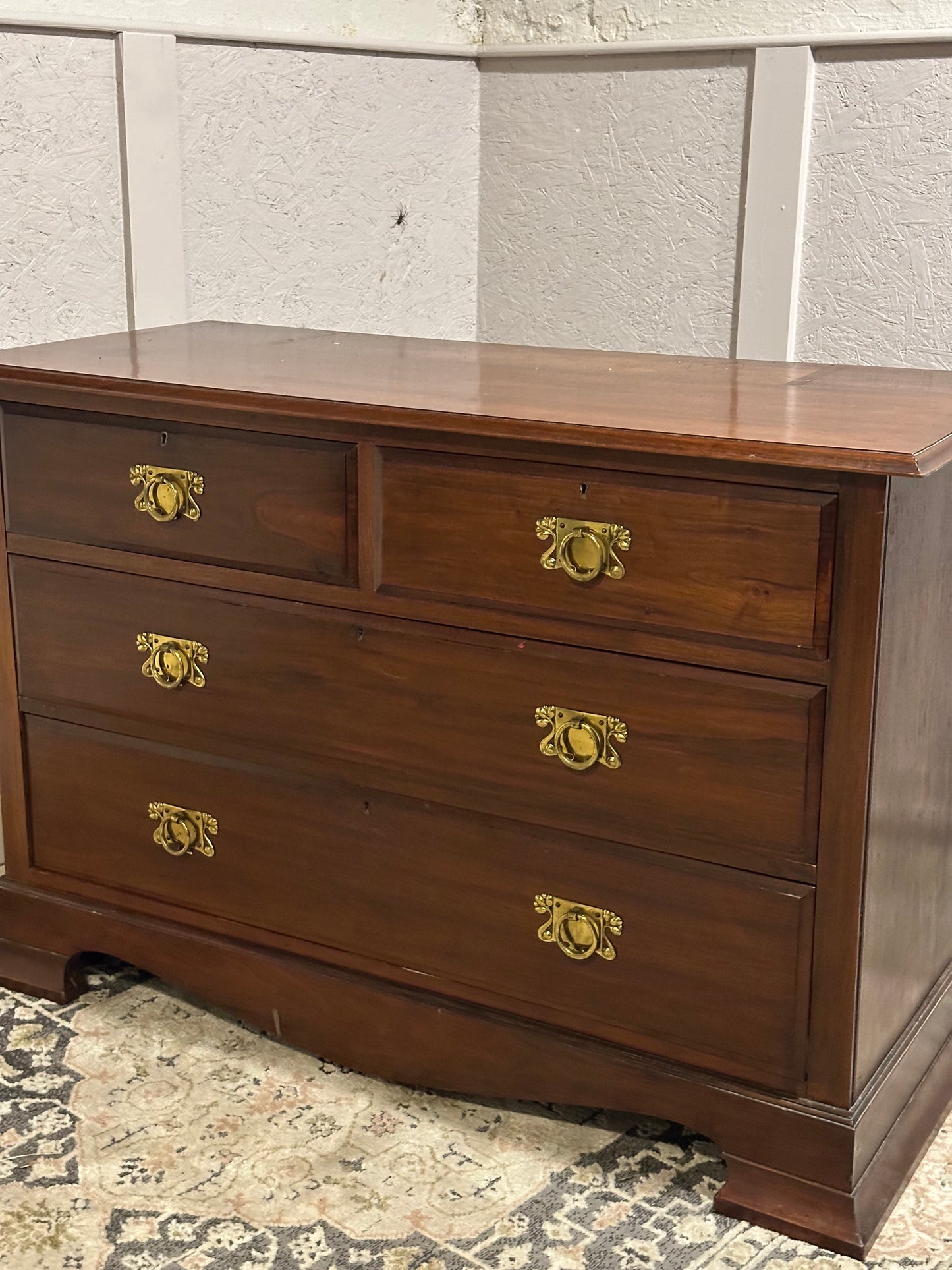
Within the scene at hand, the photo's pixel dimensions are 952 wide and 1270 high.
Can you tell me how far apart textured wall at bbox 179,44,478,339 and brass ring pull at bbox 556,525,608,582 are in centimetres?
125

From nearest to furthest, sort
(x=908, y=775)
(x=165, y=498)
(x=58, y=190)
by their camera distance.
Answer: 1. (x=908, y=775)
2. (x=165, y=498)
3. (x=58, y=190)

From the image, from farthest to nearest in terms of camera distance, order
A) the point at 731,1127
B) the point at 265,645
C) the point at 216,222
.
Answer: the point at 216,222, the point at 265,645, the point at 731,1127

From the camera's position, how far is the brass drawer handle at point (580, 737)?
1568 millimetres

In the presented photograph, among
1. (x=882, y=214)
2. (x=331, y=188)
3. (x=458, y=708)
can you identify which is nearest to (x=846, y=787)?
(x=458, y=708)

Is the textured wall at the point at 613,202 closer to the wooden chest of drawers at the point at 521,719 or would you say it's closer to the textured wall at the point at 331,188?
the textured wall at the point at 331,188

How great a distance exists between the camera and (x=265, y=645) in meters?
1.79

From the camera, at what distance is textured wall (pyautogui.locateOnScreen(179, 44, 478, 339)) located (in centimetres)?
253

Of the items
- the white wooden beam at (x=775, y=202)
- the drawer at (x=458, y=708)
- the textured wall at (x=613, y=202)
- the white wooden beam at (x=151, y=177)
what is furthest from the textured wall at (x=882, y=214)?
the drawer at (x=458, y=708)

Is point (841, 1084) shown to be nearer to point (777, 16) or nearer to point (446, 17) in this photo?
point (777, 16)

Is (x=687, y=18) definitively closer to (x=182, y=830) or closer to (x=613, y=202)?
(x=613, y=202)

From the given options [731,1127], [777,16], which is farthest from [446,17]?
[731,1127]

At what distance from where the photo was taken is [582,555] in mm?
1535

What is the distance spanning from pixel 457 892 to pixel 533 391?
1.94 feet

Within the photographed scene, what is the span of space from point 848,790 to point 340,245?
1.76 m
